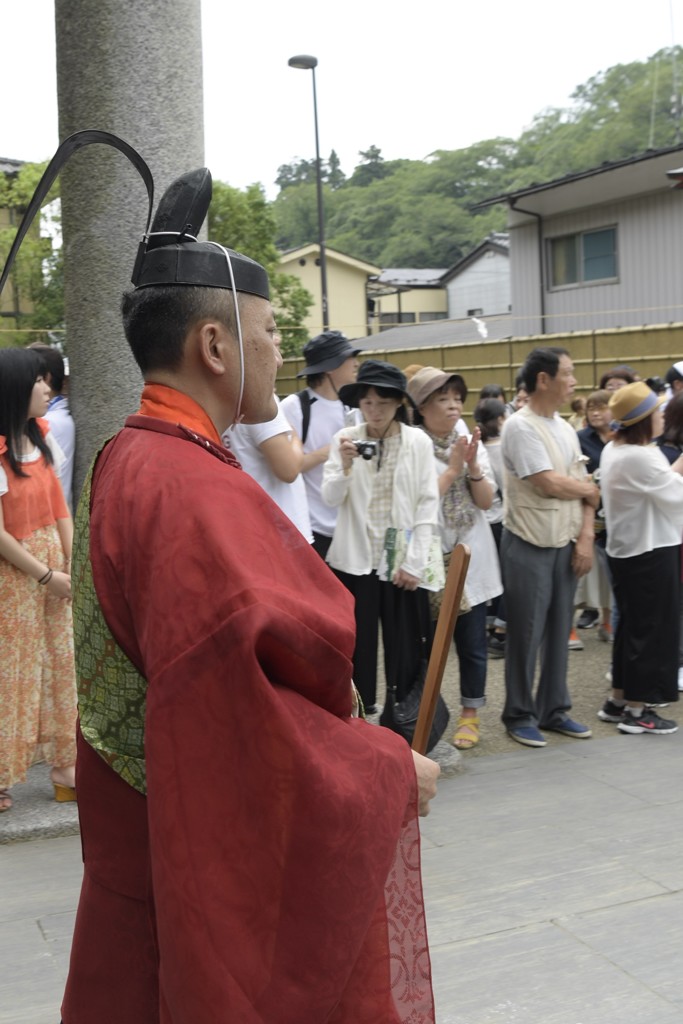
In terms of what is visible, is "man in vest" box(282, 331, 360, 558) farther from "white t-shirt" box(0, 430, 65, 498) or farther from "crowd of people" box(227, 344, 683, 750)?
"white t-shirt" box(0, 430, 65, 498)

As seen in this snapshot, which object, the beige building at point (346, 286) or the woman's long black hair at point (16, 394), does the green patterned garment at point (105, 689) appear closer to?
the woman's long black hair at point (16, 394)

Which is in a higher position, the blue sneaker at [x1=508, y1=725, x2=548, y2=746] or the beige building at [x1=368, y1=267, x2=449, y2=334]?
the beige building at [x1=368, y1=267, x2=449, y2=334]

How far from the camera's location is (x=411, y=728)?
473 centimetres

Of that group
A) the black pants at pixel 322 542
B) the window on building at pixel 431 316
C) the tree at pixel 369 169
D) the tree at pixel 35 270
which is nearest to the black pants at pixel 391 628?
the black pants at pixel 322 542

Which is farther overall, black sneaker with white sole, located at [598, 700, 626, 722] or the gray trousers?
black sneaker with white sole, located at [598, 700, 626, 722]

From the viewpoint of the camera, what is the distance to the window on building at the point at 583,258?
2192 cm

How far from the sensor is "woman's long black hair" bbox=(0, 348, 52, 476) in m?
4.34

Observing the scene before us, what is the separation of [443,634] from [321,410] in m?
3.71

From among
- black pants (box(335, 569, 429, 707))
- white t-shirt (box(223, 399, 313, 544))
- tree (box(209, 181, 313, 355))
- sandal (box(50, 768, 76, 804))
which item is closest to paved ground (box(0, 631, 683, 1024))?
sandal (box(50, 768, 76, 804))

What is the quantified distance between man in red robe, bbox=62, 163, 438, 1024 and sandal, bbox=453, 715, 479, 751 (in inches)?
154

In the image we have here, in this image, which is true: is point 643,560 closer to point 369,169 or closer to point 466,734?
point 466,734

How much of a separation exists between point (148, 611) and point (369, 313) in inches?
1878

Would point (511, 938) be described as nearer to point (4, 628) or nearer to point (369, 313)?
point (4, 628)

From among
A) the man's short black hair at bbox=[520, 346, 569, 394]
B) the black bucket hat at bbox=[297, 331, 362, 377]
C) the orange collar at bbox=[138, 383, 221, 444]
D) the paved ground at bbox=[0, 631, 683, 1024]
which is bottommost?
the paved ground at bbox=[0, 631, 683, 1024]
